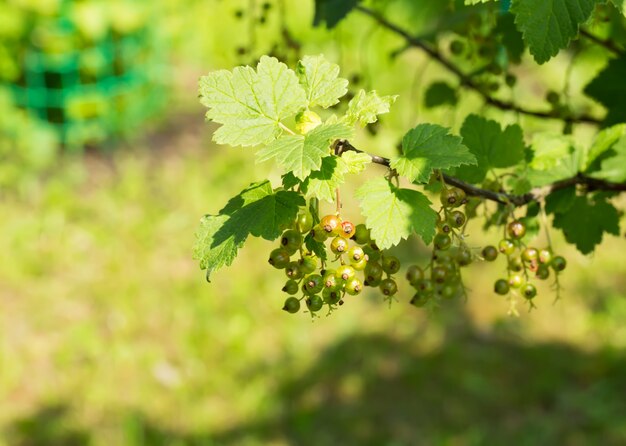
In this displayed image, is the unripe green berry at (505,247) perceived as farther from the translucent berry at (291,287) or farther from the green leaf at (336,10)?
the green leaf at (336,10)

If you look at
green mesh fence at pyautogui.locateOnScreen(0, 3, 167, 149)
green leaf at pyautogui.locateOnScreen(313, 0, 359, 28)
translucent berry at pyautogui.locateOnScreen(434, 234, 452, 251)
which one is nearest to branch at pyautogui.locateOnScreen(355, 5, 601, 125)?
green leaf at pyautogui.locateOnScreen(313, 0, 359, 28)

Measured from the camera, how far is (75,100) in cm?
618

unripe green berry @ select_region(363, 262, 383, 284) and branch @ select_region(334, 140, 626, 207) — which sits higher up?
branch @ select_region(334, 140, 626, 207)

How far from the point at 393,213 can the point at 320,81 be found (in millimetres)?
244

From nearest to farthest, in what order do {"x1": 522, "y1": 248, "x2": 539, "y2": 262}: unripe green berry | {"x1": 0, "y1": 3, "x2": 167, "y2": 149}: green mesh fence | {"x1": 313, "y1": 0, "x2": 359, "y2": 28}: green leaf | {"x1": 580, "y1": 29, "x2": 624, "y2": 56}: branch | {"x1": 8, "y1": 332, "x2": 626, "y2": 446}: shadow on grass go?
1. {"x1": 522, "y1": 248, "x2": 539, "y2": 262}: unripe green berry
2. {"x1": 313, "y1": 0, "x2": 359, "y2": 28}: green leaf
3. {"x1": 580, "y1": 29, "x2": 624, "y2": 56}: branch
4. {"x1": 8, "y1": 332, "x2": 626, "y2": 446}: shadow on grass
5. {"x1": 0, "y1": 3, "x2": 167, "y2": 149}: green mesh fence

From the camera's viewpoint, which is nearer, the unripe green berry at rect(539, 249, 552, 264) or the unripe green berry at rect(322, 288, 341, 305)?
the unripe green berry at rect(322, 288, 341, 305)

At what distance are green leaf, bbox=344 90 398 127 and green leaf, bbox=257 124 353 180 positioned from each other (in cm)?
5

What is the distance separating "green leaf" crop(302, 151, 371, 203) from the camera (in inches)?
50.4

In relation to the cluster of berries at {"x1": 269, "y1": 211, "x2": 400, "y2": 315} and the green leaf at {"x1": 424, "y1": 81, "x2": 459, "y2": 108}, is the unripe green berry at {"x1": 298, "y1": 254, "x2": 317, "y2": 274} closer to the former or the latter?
the cluster of berries at {"x1": 269, "y1": 211, "x2": 400, "y2": 315}

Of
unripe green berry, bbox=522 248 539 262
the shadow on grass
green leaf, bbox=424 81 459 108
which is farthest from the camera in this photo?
the shadow on grass

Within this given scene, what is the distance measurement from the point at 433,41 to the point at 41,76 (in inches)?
179

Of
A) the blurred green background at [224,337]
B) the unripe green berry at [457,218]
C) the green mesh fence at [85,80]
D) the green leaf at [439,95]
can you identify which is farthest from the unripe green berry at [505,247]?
the green mesh fence at [85,80]

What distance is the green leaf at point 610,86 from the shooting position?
2.10 m

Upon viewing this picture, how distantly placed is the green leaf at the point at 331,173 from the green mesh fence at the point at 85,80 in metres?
5.21
